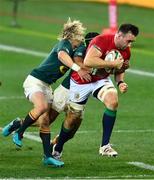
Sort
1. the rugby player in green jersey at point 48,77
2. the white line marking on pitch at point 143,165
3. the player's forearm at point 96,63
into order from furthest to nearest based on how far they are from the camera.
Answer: the player's forearm at point 96,63 < the rugby player in green jersey at point 48,77 < the white line marking on pitch at point 143,165

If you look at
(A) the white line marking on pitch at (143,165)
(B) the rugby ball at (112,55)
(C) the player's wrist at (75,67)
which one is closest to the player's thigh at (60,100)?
(C) the player's wrist at (75,67)

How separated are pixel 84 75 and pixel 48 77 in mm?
653

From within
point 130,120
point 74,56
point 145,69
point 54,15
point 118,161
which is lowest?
point 54,15

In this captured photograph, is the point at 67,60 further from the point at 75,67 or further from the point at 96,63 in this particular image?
the point at 96,63

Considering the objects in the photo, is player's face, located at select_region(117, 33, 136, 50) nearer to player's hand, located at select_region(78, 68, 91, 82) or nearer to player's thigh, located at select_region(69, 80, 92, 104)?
player's hand, located at select_region(78, 68, 91, 82)

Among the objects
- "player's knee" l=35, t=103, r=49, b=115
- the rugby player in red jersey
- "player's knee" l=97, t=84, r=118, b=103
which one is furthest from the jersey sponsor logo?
"player's knee" l=35, t=103, r=49, b=115

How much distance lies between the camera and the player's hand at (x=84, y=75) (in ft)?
49.3

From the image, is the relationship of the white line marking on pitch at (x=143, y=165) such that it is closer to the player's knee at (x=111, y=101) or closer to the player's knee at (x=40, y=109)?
the player's knee at (x=111, y=101)

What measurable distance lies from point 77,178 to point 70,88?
2.34 meters

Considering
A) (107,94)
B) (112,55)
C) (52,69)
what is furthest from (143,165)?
(52,69)

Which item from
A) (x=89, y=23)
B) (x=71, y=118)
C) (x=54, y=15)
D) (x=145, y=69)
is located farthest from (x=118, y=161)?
(x=54, y=15)

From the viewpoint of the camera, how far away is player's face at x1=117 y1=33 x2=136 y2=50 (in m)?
→ 15.0

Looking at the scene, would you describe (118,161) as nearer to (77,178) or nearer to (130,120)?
(77,178)

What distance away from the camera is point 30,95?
1520 cm
